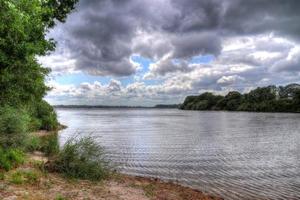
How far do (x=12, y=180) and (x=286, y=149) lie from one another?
105 feet

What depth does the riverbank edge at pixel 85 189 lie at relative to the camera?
14.1 metres

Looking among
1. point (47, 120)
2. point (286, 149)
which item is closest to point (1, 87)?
point (286, 149)

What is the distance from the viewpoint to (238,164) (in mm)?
29766

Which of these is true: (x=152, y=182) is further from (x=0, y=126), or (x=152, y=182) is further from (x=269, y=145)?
(x=269, y=145)

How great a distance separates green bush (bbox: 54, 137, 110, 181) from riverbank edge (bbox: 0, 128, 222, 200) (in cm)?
57

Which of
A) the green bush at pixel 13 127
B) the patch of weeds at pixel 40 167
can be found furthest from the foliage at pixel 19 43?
the patch of weeds at pixel 40 167

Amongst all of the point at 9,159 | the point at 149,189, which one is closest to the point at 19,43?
the point at 9,159

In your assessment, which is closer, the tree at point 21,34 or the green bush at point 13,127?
the tree at point 21,34

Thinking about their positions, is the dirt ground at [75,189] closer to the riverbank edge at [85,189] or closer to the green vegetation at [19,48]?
the riverbank edge at [85,189]

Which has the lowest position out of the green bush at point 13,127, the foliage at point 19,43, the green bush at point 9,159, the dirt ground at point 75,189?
the dirt ground at point 75,189

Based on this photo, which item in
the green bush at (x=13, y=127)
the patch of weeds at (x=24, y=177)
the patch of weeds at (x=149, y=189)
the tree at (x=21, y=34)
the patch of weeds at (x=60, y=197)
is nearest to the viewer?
the tree at (x=21, y=34)

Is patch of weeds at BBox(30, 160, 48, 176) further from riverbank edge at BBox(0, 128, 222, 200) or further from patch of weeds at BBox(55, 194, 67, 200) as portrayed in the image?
patch of weeds at BBox(55, 194, 67, 200)

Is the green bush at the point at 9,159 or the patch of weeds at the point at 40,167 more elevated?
the green bush at the point at 9,159

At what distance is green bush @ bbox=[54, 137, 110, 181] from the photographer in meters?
18.7
